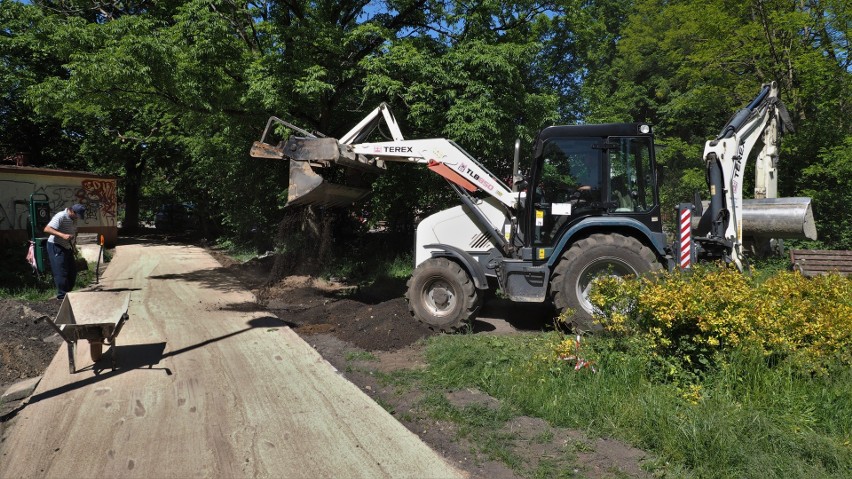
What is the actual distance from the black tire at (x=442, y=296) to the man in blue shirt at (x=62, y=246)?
229 inches

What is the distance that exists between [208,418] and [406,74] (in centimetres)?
781

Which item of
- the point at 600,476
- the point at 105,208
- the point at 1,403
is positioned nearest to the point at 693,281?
the point at 600,476

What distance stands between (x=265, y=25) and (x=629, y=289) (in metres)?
9.70

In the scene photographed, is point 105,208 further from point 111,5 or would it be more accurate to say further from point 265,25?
point 265,25

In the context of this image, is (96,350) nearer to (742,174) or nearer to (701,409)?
(701,409)

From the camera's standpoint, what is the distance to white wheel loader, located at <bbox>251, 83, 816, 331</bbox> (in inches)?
277

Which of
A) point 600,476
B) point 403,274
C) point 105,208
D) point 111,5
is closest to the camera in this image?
point 600,476

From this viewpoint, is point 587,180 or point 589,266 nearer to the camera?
point 589,266

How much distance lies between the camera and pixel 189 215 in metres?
29.3

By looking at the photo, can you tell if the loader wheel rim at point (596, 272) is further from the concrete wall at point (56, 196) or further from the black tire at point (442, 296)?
the concrete wall at point (56, 196)

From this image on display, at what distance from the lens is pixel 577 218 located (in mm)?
7297

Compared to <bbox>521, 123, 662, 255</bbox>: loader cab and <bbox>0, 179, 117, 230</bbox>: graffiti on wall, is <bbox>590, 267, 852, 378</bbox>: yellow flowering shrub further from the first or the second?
<bbox>0, 179, 117, 230</bbox>: graffiti on wall

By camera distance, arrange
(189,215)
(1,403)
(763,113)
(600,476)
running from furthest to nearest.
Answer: (189,215)
(763,113)
(1,403)
(600,476)

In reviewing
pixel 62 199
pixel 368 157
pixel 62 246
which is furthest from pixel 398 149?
pixel 62 199
